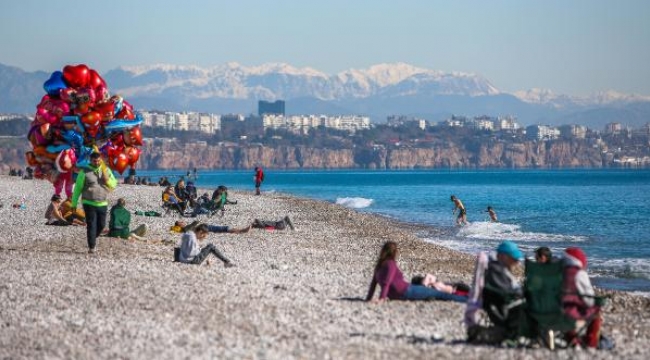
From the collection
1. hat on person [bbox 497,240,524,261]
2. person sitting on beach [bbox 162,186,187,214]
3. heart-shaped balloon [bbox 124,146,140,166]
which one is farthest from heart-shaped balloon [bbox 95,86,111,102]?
hat on person [bbox 497,240,524,261]

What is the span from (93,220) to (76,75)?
4.83 meters

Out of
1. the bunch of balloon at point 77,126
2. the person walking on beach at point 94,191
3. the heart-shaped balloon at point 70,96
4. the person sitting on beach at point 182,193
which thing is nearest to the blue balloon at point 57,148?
the bunch of balloon at point 77,126

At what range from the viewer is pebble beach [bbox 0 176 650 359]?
11.2m

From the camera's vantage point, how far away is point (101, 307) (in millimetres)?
13719

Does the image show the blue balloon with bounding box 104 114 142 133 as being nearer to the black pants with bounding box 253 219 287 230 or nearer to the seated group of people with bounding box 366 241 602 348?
the black pants with bounding box 253 219 287 230

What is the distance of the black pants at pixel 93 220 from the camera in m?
Answer: 19.6

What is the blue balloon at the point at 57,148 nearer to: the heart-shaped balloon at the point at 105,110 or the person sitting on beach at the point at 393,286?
the heart-shaped balloon at the point at 105,110

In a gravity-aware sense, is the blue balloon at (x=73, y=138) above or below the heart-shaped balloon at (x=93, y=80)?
below

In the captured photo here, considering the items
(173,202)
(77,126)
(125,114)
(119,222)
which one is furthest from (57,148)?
(173,202)

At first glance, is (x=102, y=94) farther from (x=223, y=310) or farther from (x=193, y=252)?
(x=223, y=310)

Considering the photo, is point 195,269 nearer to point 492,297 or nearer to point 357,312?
point 357,312

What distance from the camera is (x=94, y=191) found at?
19484 mm

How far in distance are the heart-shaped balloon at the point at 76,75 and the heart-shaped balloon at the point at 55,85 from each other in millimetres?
Result: 137

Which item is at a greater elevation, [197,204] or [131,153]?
[131,153]
